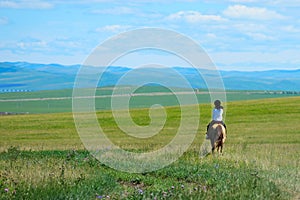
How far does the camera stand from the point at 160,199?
1225 centimetres

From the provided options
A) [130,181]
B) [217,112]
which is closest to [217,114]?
[217,112]

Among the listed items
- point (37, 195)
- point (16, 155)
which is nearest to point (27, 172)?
point (37, 195)

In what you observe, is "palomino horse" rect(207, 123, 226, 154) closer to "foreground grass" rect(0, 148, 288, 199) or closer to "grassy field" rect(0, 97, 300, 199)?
"grassy field" rect(0, 97, 300, 199)

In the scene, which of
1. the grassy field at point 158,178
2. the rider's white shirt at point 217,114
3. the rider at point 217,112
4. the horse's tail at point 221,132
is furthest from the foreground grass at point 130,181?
the rider's white shirt at point 217,114

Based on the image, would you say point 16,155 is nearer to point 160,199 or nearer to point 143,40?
point 143,40

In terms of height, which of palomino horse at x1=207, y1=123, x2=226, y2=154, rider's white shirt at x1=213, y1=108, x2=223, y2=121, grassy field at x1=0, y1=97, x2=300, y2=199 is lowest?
grassy field at x1=0, y1=97, x2=300, y2=199

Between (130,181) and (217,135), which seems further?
(217,135)

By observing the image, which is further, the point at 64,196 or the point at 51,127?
the point at 51,127

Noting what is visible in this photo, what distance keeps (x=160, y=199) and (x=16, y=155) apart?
9.98 meters

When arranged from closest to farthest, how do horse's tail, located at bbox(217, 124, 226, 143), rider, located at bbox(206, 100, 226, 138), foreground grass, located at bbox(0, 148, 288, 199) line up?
foreground grass, located at bbox(0, 148, 288, 199) → rider, located at bbox(206, 100, 226, 138) → horse's tail, located at bbox(217, 124, 226, 143)

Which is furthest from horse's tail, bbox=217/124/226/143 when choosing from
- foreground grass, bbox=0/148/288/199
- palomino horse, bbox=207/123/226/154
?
foreground grass, bbox=0/148/288/199

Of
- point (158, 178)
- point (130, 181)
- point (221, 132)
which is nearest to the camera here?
point (130, 181)

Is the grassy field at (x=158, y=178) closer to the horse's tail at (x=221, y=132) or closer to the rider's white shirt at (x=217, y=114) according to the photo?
the horse's tail at (x=221, y=132)

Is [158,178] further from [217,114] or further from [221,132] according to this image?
[217,114]
